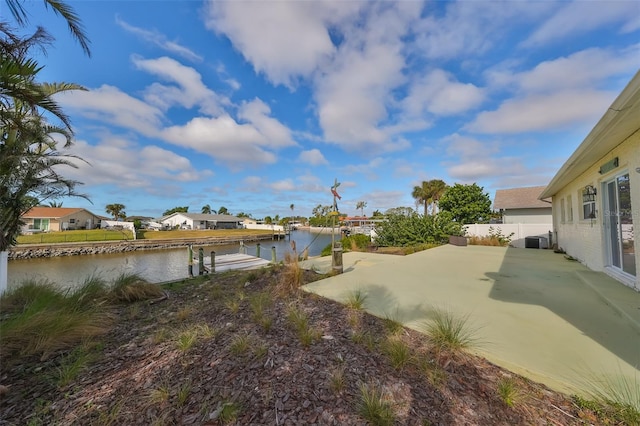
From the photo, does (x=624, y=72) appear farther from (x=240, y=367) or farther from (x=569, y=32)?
(x=240, y=367)

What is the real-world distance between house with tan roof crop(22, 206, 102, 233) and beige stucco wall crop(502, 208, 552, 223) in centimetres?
4907

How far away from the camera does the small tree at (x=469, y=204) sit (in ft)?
62.2

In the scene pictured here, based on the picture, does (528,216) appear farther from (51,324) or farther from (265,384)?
(51,324)

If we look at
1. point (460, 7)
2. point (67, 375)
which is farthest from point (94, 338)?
point (460, 7)

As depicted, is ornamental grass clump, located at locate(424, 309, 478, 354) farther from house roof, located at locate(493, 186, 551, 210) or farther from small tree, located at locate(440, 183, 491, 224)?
house roof, located at locate(493, 186, 551, 210)

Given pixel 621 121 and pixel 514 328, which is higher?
pixel 621 121

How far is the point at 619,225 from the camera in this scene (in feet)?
15.2

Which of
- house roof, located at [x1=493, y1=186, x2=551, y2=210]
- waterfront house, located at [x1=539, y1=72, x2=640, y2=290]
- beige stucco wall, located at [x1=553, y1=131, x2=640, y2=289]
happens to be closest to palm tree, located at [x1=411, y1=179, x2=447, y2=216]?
house roof, located at [x1=493, y1=186, x2=551, y2=210]

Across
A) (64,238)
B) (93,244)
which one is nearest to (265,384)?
(93,244)

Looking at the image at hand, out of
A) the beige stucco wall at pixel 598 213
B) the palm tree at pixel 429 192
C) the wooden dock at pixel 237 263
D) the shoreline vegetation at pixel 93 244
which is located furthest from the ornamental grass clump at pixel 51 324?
the palm tree at pixel 429 192

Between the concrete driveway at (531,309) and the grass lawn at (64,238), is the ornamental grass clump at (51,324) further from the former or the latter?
the grass lawn at (64,238)

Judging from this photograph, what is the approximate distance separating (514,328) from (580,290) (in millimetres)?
2743

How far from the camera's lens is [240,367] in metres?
2.17

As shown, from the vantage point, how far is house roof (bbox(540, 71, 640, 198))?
8.56 feet
